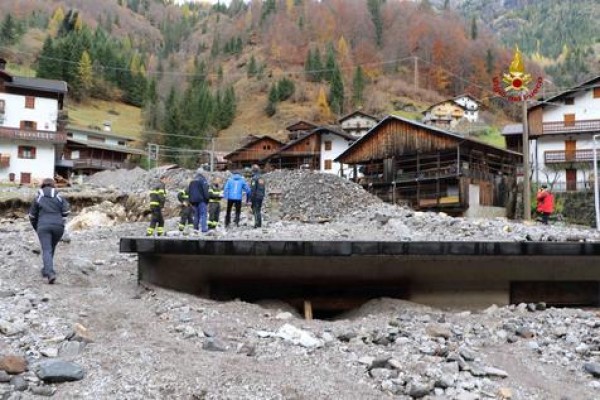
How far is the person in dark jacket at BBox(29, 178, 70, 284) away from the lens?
29.9ft

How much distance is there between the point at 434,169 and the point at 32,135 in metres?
36.3

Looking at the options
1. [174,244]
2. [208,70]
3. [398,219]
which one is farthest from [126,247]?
[208,70]

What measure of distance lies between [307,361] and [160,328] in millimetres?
2018

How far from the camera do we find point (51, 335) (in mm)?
6664

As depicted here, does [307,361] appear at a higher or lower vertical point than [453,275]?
lower

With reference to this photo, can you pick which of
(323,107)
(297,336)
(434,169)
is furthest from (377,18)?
(297,336)

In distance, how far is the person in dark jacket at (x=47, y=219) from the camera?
29.9ft

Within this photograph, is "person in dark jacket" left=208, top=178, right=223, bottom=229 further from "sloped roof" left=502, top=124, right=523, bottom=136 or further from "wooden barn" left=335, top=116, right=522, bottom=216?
"sloped roof" left=502, top=124, right=523, bottom=136

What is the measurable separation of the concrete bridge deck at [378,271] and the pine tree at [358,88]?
348ft

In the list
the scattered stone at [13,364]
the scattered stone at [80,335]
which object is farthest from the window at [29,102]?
the scattered stone at [13,364]

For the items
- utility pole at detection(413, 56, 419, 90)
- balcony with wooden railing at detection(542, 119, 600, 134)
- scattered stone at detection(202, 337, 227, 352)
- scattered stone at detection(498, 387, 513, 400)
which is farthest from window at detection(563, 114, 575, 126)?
utility pole at detection(413, 56, 419, 90)

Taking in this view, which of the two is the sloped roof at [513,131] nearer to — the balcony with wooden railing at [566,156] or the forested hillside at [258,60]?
the balcony with wooden railing at [566,156]

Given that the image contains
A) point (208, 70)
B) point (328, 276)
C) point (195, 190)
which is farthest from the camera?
point (208, 70)

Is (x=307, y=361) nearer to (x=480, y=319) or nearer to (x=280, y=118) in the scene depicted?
(x=480, y=319)
